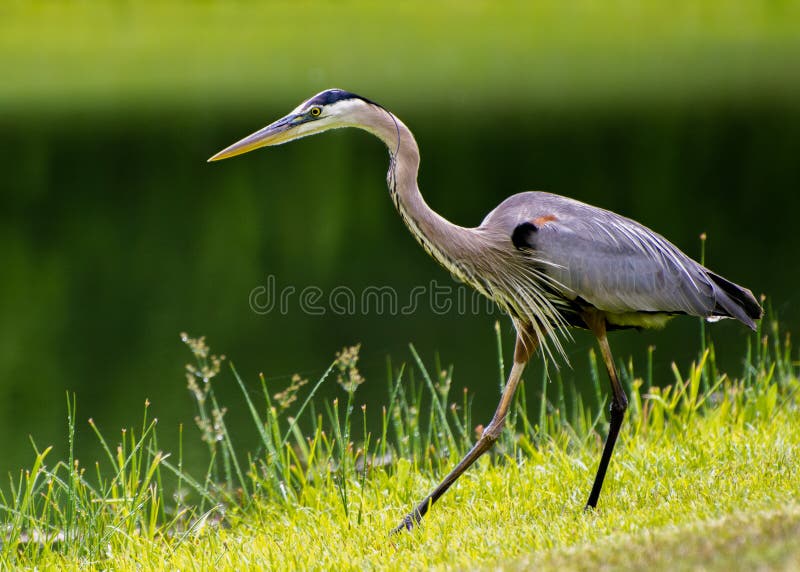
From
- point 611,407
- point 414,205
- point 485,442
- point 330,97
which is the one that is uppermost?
point 330,97

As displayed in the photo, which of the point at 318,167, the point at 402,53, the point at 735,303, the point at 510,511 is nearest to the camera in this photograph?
the point at 510,511

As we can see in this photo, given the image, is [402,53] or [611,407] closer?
[611,407]

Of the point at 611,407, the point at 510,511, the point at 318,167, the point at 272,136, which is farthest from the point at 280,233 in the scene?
the point at 510,511

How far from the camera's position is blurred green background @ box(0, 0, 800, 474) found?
11109mm

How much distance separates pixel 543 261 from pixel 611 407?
0.78 meters

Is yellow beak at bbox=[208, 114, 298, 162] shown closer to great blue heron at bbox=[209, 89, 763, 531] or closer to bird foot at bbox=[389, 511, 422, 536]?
great blue heron at bbox=[209, 89, 763, 531]

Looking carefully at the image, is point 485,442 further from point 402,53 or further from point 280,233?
point 402,53

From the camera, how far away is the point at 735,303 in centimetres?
525

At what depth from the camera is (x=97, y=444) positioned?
8859 millimetres

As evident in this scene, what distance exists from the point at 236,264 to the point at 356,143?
1002cm

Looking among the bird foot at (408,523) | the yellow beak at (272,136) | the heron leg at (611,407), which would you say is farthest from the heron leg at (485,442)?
the yellow beak at (272,136)

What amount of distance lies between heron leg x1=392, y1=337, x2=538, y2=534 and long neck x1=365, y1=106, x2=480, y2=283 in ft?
1.53

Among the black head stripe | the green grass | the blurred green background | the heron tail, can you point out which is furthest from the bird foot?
the green grass

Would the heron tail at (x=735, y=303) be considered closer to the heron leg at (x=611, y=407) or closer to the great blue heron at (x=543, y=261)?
the great blue heron at (x=543, y=261)
